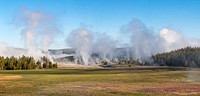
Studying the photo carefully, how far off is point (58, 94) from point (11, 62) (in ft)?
437

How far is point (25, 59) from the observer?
189 metres

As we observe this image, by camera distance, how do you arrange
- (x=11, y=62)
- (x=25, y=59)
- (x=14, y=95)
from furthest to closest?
(x=25, y=59)
(x=11, y=62)
(x=14, y=95)

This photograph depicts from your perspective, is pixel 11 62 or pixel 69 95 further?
pixel 11 62

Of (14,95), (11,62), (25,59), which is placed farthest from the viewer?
(25,59)

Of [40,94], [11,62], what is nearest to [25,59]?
[11,62]

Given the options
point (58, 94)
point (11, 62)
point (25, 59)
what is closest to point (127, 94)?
point (58, 94)

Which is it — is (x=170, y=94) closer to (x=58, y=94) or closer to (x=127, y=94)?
(x=127, y=94)

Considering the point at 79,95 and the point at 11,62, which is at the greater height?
the point at 11,62

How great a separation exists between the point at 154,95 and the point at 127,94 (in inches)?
150

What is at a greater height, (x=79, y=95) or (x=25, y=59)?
(x=25, y=59)

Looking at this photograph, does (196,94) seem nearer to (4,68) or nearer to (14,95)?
(14,95)

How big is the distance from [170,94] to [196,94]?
367 centimetres

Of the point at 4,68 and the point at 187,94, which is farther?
the point at 4,68

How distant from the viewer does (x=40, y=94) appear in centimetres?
4500
